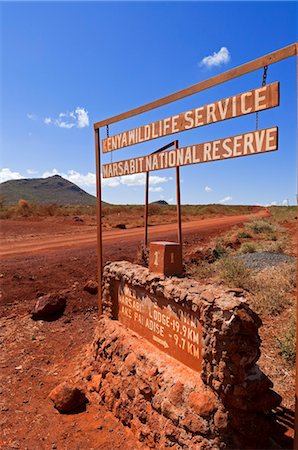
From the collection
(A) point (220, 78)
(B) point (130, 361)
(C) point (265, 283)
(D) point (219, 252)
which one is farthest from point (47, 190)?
(A) point (220, 78)

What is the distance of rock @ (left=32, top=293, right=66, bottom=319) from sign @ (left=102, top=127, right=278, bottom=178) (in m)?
3.29

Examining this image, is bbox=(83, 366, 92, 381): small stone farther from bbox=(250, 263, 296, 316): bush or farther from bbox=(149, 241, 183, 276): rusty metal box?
bbox=(250, 263, 296, 316): bush

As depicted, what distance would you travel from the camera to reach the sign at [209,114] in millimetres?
3299

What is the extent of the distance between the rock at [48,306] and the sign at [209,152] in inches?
130

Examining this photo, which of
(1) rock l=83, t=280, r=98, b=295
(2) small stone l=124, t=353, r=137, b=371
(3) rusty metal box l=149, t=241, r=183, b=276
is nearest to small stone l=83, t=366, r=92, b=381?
(2) small stone l=124, t=353, r=137, b=371

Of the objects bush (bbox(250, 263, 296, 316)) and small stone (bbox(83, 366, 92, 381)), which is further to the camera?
bush (bbox(250, 263, 296, 316))

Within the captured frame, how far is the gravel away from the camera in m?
9.83

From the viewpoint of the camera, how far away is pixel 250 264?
33.0ft

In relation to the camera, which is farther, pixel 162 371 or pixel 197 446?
pixel 162 371

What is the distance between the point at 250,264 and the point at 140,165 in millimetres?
6076

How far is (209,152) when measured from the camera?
385 cm

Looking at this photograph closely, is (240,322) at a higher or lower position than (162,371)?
higher

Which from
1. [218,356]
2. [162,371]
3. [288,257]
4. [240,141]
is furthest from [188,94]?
[288,257]

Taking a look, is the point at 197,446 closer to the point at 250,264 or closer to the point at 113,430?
the point at 113,430
